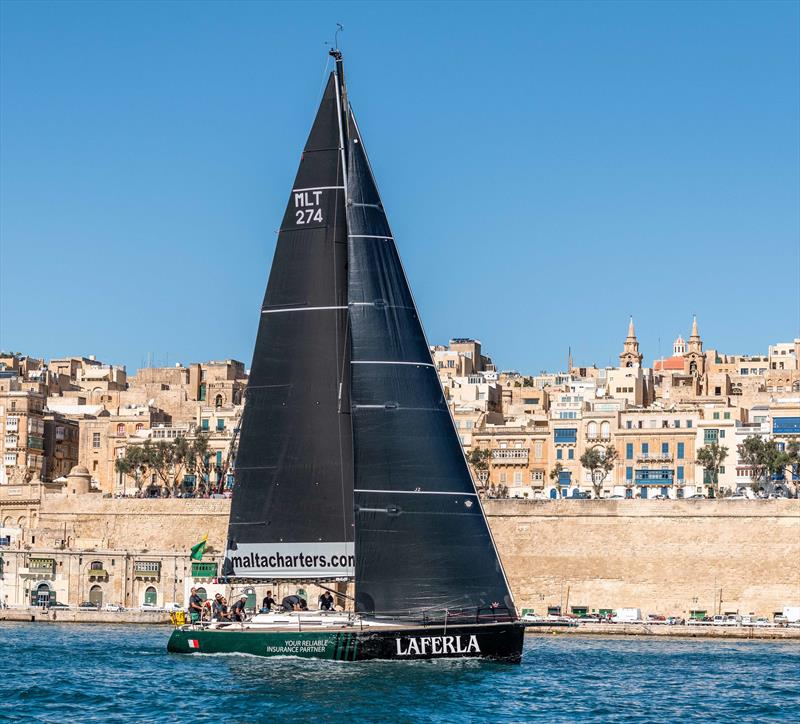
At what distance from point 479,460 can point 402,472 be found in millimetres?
53806

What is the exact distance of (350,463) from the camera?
36.1 m

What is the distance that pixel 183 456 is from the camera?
8906 cm

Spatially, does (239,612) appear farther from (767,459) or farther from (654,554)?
(767,459)

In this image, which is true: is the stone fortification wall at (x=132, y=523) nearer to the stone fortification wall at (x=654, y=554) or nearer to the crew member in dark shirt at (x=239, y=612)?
the stone fortification wall at (x=654, y=554)

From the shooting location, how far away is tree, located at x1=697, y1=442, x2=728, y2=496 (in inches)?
3219

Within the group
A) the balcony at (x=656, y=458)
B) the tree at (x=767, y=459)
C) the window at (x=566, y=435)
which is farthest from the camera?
the window at (x=566, y=435)

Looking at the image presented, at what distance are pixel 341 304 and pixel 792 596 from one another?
3646cm

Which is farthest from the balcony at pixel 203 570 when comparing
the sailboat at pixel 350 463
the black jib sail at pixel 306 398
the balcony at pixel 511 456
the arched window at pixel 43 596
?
the black jib sail at pixel 306 398

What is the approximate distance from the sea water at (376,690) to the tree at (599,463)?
126 ft

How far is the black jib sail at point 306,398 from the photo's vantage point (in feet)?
119

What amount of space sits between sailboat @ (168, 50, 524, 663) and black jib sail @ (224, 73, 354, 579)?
1.2 inches

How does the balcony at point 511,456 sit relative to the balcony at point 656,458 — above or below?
above

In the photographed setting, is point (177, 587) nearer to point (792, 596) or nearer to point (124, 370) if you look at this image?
point (792, 596)

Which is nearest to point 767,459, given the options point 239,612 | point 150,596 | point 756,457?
point 756,457
